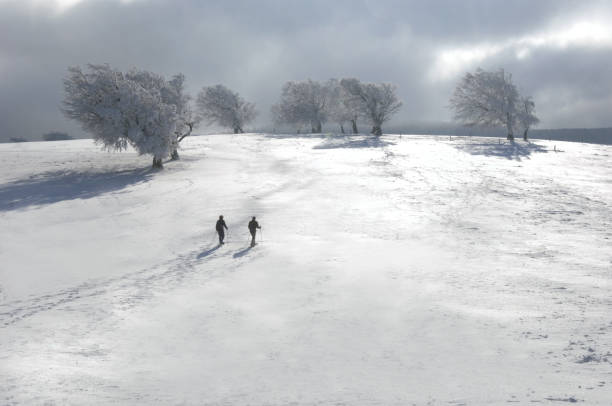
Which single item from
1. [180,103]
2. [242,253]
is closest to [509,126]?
[180,103]

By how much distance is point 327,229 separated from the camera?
2006 centimetres

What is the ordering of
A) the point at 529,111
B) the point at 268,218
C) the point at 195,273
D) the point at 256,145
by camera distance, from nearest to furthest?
the point at 195,273 < the point at 268,218 < the point at 256,145 < the point at 529,111

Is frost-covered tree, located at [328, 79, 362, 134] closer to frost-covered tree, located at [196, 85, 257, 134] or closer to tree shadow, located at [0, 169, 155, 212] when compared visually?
frost-covered tree, located at [196, 85, 257, 134]

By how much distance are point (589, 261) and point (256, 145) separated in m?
43.4

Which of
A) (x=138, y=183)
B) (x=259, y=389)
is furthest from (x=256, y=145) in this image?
(x=259, y=389)

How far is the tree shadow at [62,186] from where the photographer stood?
26.2 metres

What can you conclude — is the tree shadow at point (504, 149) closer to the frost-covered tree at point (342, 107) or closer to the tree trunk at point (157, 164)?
the frost-covered tree at point (342, 107)

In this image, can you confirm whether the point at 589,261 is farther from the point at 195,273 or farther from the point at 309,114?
the point at 309,114

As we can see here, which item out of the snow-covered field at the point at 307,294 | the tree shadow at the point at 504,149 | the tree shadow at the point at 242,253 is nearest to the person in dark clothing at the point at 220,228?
the snow-covered field at the point at 307,294

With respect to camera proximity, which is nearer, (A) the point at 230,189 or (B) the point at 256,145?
(A) the point at 230,189

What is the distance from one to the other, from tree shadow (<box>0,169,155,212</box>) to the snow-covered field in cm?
34

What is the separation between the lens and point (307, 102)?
85625 millimetres

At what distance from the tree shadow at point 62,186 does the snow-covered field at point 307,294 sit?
34 cm

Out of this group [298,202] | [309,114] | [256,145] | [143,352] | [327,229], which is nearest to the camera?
[143,352]
